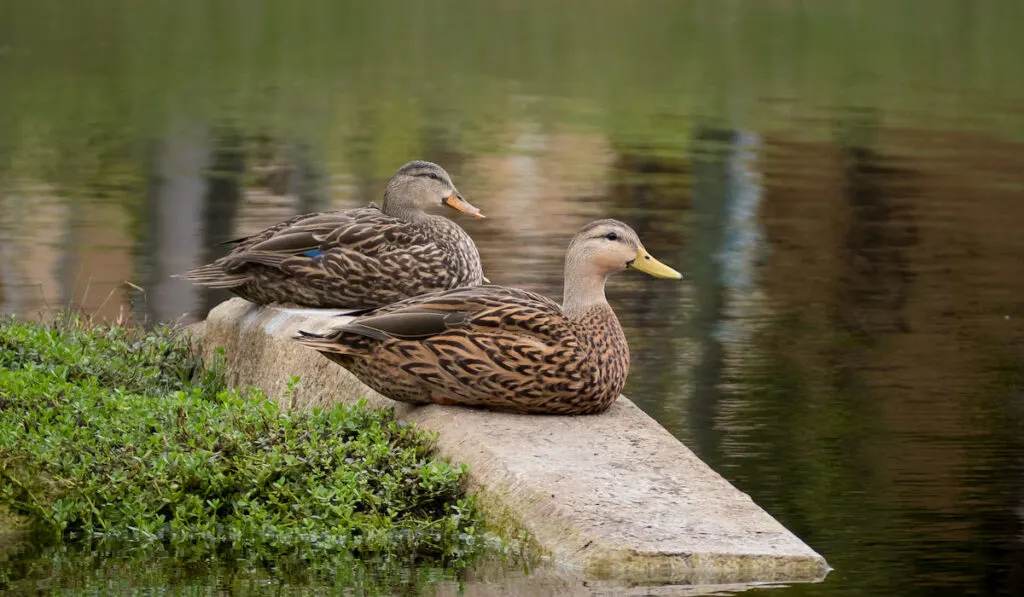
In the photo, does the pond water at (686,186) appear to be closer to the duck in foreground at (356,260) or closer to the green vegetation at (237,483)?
the green vegetation at (237,483)

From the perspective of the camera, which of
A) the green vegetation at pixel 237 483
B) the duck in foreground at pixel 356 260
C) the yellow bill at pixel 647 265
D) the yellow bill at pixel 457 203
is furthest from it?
the yellow bill at pixel 457 203

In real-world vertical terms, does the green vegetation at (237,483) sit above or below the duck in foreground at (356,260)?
below

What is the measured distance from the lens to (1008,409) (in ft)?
30.7

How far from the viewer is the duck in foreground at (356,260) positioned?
29.6 feet

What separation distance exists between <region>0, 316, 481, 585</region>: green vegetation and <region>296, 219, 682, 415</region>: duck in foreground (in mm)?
236

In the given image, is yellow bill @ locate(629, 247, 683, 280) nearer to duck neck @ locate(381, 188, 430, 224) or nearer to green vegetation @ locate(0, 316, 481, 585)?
green vegetation @ locate(0, 316, 481, 585)

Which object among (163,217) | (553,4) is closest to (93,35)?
(553,4)

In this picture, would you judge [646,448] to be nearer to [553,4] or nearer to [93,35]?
[93,35]

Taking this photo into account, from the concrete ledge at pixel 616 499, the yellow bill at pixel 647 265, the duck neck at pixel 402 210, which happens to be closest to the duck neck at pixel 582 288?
the yellow bill at pixel 647 265

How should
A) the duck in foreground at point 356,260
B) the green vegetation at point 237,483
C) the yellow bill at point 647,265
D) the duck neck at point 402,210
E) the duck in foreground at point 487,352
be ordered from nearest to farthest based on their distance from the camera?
the green vegetation at point 237,483
the duck in foreground at point 487,352
the yellow bill at point 647,265
the duck in foreground at point 356,260
the duck neck at point 402,210

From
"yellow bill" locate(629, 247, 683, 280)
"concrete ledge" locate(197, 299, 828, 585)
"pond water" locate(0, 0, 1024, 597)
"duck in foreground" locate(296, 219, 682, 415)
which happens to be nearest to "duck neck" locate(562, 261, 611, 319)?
"duck in foreground" locate(296, 219, 682, 415)

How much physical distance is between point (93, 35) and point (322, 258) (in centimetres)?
2549

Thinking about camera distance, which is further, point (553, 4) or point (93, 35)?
point (553, 4)

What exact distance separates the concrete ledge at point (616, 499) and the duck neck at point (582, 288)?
47 cm
